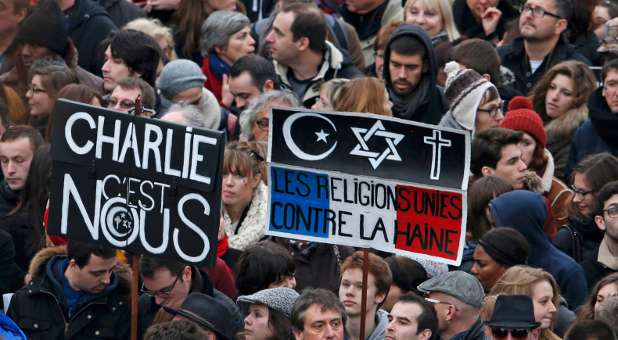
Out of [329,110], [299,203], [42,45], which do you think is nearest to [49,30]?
[42,45]

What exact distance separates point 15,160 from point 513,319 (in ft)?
13.3

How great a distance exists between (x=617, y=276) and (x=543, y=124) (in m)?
3.18

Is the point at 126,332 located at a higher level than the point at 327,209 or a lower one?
lower

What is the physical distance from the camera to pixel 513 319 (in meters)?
9.91

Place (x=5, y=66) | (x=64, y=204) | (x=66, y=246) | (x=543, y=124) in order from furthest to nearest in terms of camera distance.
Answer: (x=5, y=66)
(x=543, y=124)
(x=66, y=246)
(x=64, y=204)

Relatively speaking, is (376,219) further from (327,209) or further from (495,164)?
(495,164)

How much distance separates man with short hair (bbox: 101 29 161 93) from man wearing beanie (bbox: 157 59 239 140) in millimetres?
180

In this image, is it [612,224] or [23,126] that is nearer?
[612,224]

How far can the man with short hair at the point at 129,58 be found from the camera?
46.3 feet

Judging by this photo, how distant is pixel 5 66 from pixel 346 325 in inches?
200

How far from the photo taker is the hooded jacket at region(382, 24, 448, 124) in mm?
13805

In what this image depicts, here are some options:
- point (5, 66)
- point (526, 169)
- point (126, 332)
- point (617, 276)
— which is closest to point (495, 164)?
point (526, 169)

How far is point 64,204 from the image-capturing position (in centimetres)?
1050

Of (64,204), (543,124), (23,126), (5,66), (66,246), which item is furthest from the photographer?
(5,66)
